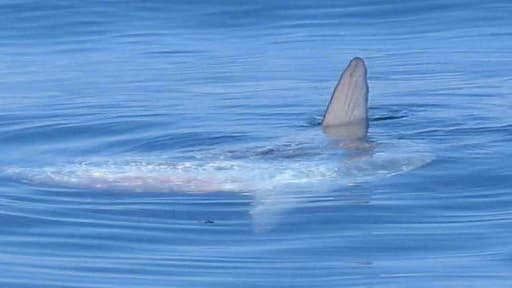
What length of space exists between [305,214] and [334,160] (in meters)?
1.43

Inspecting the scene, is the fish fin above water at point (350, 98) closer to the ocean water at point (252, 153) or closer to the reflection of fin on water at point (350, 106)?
the reflection of fin on water at point (350, 106)

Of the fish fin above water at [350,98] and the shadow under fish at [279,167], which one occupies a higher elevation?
the fish fin above water at [350,98]

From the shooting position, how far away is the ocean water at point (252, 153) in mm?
6730

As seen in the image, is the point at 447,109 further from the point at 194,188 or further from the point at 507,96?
the point at 194,188

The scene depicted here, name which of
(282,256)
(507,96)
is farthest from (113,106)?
(282,256)

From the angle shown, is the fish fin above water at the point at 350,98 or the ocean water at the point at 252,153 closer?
the ocean water at the point at 252,153

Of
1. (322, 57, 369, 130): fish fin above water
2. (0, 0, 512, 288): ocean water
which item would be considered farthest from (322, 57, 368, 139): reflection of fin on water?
(0, 0, 512, 288): ocean water

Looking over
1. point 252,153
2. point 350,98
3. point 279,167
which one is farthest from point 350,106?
point 279,167

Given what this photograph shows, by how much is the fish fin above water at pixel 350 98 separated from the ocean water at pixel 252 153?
229 mm

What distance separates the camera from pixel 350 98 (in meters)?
9.66

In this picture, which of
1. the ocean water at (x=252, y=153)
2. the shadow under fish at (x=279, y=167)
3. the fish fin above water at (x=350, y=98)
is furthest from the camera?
the fish fin above water at (x=350, y=98)

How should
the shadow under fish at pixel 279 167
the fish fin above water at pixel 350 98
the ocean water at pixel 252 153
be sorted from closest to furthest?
the ocean water at pixel 252 153 < the shadow under fish at pixel 279 167 < the fish fin above water at pixel 350 98

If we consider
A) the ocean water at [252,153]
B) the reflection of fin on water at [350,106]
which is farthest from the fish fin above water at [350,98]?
the ocean water at [252,153]

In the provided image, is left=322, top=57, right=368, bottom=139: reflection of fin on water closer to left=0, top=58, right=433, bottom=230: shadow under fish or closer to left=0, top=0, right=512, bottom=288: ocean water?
left=0, top=58, right=433, bottom=230: shadow under fish
